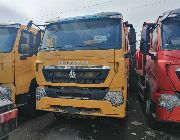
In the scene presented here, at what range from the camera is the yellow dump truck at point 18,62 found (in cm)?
676

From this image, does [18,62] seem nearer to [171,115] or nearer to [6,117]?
[6,117]

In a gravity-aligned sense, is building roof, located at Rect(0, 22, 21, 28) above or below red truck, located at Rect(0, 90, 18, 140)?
above

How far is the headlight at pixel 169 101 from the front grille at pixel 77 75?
1.19 metres

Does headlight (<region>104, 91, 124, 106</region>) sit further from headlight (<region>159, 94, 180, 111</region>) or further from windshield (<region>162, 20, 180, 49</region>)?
windshield (<region>162, 20, 180, 49</region>)

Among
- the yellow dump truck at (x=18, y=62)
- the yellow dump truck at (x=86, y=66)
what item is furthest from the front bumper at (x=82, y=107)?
the yellow dump truck at (x=18, y=62)

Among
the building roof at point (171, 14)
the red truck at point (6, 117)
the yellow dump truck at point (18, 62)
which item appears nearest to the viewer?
the red truck at point (6, 117)

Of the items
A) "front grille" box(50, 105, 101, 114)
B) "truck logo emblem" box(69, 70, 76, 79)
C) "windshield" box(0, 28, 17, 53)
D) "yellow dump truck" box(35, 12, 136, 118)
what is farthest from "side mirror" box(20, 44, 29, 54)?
"front grille" box(50, 105, 101, 114)

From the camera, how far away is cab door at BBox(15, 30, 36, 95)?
6949mm

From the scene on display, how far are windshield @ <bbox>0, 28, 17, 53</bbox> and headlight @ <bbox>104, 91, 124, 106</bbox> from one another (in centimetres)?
290

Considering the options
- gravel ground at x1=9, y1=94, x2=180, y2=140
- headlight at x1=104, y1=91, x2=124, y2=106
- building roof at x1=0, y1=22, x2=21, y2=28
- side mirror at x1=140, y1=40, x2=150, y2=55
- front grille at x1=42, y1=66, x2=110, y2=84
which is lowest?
gravel ground at x1=9, y1=94, x2=180, y2=140

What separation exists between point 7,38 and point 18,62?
27.7 inches

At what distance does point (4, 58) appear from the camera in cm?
681

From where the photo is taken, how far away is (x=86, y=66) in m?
5.66

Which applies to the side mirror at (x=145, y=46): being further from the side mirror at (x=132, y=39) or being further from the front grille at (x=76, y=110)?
the front grille at (x=76, y=110)
